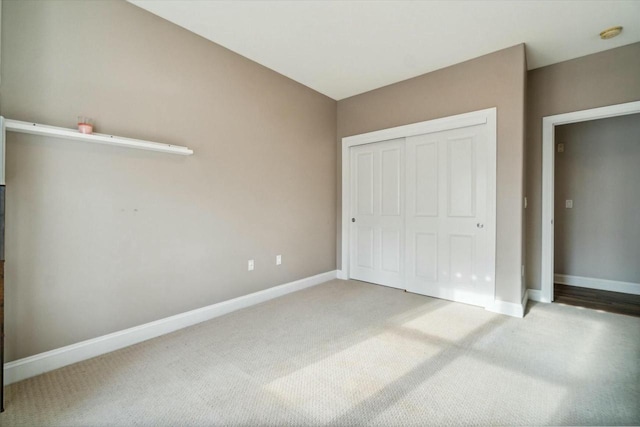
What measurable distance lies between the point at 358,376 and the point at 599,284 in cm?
397

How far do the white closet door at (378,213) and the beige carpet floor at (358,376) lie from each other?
1.16 meters

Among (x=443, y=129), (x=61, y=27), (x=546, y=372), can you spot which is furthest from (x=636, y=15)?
(x=61, y=27)

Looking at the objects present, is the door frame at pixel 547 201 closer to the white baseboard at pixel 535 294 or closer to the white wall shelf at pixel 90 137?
the white baseboard at pixel 535 294

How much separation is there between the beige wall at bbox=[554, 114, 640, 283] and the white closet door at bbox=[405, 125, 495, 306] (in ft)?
6.57

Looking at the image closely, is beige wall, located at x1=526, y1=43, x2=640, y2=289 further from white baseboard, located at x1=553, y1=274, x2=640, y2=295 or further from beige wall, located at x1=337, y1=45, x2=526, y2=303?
white baseboard, located at x1=553, y1=274, x2=640, y2=295

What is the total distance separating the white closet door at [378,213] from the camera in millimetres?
3750

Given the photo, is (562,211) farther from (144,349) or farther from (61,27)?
(61,27)

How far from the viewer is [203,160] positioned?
8.93 feet

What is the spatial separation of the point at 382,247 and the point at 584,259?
2779 mm

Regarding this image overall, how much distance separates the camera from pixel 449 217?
328 cm

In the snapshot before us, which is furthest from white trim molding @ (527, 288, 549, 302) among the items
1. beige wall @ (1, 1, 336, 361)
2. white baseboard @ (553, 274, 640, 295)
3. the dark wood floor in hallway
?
beige wall @ (1, 1, 336, 361)

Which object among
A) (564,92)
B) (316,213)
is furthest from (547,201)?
(316,213)

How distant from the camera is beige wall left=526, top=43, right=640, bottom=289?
280 cm

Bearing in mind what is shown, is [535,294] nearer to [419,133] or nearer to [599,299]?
[599,299]
